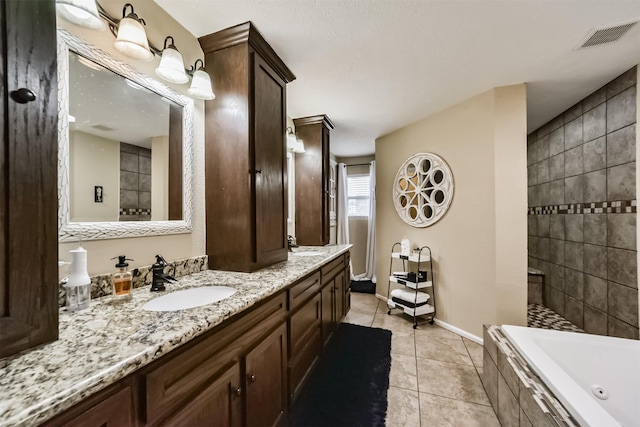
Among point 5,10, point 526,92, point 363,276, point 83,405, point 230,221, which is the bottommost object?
point 363,276

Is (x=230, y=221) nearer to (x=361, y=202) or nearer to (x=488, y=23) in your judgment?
(x=488, y=23)

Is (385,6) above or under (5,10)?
above

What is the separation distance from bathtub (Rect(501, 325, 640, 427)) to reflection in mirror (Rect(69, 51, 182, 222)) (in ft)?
6.78

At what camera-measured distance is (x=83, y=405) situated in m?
0.50

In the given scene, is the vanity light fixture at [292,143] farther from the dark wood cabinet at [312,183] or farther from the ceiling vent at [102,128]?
the ceiling vent at [102,128]

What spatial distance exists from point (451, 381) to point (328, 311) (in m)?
1.04

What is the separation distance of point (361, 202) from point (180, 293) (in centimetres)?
403

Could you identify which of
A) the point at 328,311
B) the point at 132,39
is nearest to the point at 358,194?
the point at 328,311

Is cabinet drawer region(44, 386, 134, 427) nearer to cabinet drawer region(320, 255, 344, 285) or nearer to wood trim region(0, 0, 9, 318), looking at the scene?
wood trim region(0, 0, 9, 318)

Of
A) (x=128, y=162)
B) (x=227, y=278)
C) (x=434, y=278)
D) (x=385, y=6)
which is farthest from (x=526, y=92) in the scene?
(x=128, y=162)

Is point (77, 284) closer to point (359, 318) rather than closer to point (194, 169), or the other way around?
point (194, 169)

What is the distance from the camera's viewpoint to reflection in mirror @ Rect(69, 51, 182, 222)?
3.32 feet

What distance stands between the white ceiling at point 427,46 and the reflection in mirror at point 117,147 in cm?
57

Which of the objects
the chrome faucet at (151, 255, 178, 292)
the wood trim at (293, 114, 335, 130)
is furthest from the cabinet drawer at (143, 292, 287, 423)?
the wood trim at (293, 114, 335, 130)
